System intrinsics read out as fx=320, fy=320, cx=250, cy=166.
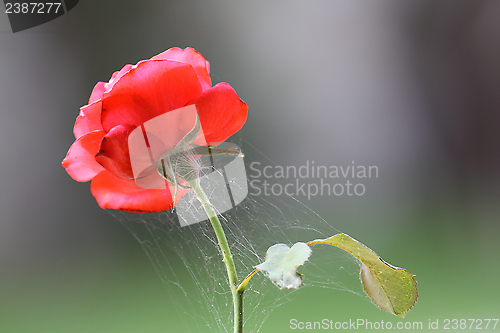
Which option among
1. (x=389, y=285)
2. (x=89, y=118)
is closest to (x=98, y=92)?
(x=89, y=118)

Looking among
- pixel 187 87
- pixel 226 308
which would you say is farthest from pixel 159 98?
pixel 226 308

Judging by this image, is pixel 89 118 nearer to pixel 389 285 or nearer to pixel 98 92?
pixel 98 92

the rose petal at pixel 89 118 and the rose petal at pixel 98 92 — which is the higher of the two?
the rose petal at pixel 98 92

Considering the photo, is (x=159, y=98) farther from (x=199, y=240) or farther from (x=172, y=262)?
(x=172, y=262)

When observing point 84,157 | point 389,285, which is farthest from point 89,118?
point 389,285

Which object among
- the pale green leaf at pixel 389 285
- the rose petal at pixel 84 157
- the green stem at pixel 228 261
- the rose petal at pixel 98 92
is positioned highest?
the rose petal at pixel 98 92
